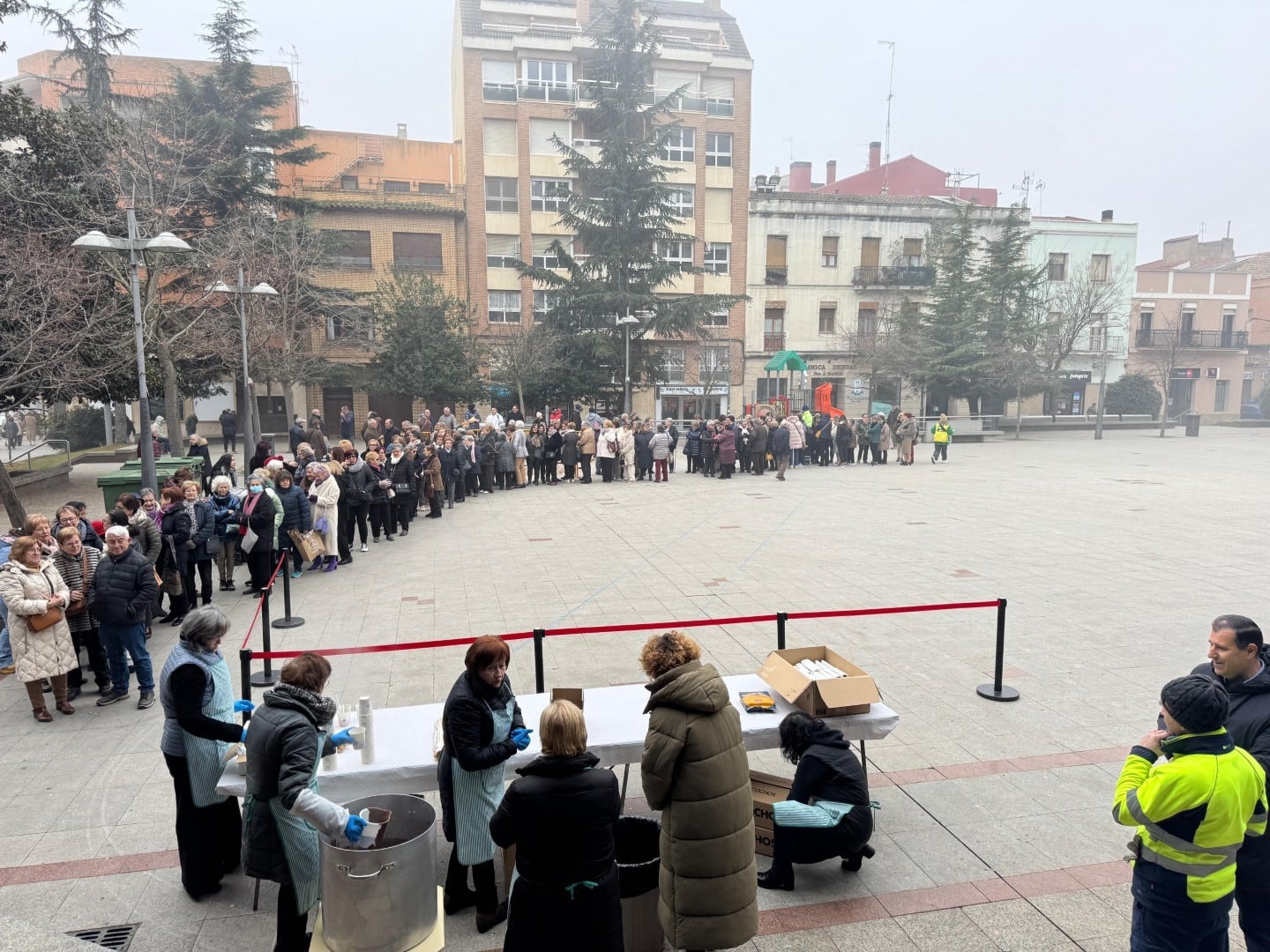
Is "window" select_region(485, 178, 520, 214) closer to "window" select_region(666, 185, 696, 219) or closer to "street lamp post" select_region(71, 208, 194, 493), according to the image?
"window" select_region(666, 185, 696, 219)

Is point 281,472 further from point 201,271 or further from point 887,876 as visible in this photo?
point 201,271

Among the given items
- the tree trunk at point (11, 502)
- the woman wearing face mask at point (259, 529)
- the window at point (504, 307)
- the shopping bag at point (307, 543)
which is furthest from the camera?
the window at point (504, 307)

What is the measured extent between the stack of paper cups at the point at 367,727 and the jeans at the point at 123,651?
3943 mm

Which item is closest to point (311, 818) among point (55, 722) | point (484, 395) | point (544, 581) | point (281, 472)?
point (55, 722)

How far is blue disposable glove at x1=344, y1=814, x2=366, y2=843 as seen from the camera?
3.61 meters

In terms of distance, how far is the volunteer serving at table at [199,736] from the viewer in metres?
4.33

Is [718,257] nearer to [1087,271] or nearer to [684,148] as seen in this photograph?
[684,148]

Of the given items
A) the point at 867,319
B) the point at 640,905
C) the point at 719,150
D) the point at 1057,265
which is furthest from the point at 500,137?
the point at 640,905

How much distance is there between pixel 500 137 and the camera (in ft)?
142

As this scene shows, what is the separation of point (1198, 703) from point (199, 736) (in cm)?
464

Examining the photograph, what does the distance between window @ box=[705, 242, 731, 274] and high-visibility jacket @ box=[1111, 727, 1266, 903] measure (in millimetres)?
44175

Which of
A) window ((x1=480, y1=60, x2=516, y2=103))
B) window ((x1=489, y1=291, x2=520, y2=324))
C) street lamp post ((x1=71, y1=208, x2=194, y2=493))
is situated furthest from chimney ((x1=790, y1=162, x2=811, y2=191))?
street lamp post ((x1=71, y1=208, x2=194, y2=493))

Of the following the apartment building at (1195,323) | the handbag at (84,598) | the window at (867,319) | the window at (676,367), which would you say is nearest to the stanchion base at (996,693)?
the handbag at (84,598)

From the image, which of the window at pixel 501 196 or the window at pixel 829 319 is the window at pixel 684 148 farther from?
the window at pixel 829 319
